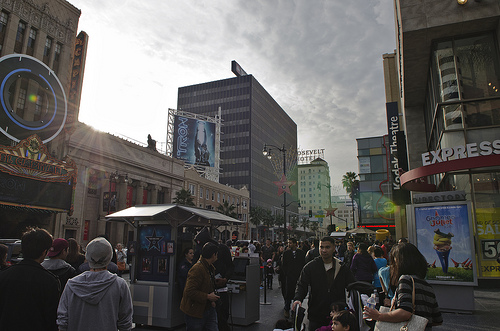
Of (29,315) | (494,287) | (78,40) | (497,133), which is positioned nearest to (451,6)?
(497,133)

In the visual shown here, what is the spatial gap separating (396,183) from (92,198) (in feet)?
120

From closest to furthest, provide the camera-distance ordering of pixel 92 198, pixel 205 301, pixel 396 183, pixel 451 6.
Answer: pixel 205 301
pixel 451 6
pixel 396 183
pixel 92 198

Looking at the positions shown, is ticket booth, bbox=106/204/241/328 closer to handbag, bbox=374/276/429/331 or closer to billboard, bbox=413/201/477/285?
handbag, bbox=374/276/429/331

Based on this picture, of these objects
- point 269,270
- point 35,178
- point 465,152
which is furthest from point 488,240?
point 35,178

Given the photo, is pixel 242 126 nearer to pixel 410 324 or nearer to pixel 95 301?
pixel 95 301

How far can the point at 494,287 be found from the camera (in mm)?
12477

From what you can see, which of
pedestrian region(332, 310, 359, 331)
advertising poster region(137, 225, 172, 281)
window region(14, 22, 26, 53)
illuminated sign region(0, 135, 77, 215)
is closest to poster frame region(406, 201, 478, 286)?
advertising poster region(137, 225, 172, 281)

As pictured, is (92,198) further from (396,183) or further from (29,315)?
(29,315)

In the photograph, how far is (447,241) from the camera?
9672 mm

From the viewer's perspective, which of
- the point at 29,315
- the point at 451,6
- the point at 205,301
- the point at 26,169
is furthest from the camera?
the point at 26,169

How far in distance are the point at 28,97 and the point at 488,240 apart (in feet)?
124

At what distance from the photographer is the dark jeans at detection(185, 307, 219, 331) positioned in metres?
5.02

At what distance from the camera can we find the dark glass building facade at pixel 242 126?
102062 mm

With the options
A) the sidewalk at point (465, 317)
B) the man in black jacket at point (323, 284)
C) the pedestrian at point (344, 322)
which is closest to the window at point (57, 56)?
the sidewalk at point (465, 317)
